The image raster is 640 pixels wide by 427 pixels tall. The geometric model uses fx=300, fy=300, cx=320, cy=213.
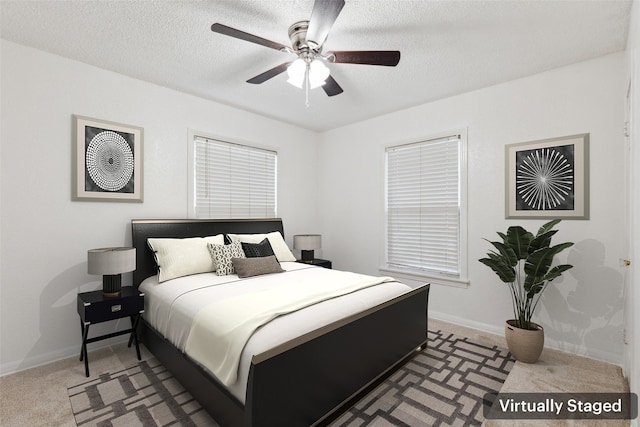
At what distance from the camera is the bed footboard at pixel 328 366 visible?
1.51 metres

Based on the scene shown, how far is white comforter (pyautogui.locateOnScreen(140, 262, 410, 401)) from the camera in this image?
1638 millimetres

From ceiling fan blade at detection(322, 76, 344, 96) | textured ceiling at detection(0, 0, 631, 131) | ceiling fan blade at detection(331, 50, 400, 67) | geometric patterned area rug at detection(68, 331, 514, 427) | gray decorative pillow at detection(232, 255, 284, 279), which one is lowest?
geometric patterned area rug at detection(68, 331, 514, 427)

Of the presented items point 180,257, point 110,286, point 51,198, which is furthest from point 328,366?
point 51,198

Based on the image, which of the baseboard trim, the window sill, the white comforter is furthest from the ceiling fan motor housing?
the baseboard trim

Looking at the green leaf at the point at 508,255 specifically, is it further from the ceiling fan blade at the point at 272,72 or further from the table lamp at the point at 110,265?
the table lamp at the point at 110,265

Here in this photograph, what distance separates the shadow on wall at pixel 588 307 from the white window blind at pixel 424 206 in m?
0.98

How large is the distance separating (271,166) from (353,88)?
174 cm

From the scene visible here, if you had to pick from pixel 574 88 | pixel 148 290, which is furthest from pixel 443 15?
pixel 148 290

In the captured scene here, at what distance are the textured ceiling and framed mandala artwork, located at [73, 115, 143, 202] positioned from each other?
59cm

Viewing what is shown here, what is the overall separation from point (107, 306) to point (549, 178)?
419cm

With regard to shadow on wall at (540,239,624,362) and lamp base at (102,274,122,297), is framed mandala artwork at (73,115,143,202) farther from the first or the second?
shadow on wall at (540,239,624,362)

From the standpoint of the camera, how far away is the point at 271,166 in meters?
4.49

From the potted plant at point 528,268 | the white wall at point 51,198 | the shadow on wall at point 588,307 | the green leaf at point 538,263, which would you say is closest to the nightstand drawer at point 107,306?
the white wall at point 51,198

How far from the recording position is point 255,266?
304cm
